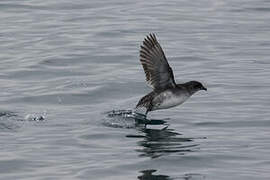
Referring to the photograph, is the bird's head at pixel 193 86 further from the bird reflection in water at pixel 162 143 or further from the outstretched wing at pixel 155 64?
the bird reflection in water at pixel 162 143

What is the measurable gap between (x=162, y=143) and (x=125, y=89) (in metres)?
4.04

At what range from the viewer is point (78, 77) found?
1966cm

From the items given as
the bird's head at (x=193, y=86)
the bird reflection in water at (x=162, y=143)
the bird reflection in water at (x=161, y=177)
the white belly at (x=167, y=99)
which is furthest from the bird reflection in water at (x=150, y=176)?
the bird's head at (x=193, y=86)

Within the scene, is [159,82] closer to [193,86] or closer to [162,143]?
[193,86]

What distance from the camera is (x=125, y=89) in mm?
18672

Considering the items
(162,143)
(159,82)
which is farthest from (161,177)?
(159,82)

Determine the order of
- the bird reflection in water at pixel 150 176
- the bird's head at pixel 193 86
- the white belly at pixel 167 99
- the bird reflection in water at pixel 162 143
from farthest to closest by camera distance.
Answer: the bird's head at pixel 193 86 < the white belly at pixel 167 99 < the bird reflection in water at pixel 162 143 < the bird reflection in water at pixel 150 176

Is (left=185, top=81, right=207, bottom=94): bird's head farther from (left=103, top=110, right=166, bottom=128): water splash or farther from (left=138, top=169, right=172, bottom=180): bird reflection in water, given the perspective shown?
(left=138, top=169, right=172, bottom=180): bird reflection in water

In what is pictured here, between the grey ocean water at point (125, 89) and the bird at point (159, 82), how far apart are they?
459 millimetres

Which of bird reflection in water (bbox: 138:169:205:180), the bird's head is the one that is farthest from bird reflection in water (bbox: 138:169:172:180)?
the bird's head

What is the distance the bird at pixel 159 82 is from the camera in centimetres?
1555

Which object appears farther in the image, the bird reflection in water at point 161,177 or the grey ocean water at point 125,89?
the grey ocean water at point 125,89

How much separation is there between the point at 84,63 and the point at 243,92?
419 cm

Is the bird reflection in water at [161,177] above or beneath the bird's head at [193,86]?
beneath
